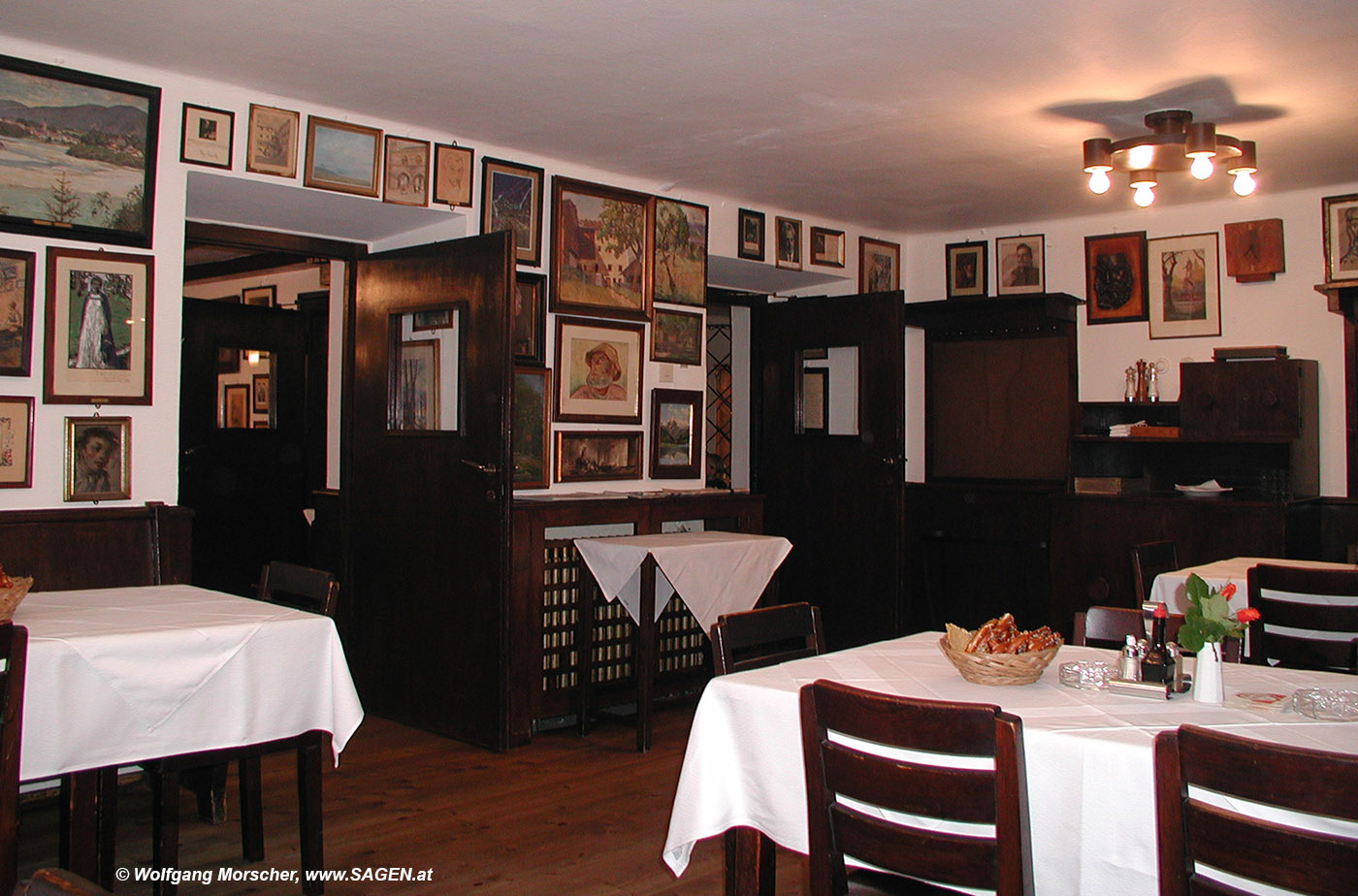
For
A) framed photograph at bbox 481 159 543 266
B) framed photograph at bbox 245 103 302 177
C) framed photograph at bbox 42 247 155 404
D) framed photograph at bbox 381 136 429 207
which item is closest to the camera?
framed photograph at bbox 42 247 155 404

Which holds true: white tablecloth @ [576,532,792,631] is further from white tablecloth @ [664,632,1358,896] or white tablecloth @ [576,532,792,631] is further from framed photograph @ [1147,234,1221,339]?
framed photograph @ [1147,234,1221,339]

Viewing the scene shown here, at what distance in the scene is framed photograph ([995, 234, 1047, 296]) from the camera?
275 inches

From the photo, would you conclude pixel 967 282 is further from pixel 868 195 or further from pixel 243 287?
pixel 243 287

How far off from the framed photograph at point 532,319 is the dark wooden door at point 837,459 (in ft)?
6.68

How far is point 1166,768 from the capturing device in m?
1.60

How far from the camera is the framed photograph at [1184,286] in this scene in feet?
20.8

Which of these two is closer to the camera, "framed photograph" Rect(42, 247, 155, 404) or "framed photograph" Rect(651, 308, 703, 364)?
"framed photograph" Rect(42, 247, 155, 404)

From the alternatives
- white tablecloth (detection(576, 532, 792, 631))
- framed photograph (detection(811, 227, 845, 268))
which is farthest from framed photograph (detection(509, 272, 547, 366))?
framed photograph (detection(811, 227, 845, 268))

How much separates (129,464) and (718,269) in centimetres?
359

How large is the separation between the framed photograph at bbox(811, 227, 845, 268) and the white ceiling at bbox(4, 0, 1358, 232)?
1.16 meters

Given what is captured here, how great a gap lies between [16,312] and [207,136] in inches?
38.5

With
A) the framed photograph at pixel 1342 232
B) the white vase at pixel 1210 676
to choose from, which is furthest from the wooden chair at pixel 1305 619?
the framed photograph at pixel 1342 232

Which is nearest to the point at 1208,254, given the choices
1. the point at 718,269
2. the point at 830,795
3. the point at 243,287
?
the point at 718,269

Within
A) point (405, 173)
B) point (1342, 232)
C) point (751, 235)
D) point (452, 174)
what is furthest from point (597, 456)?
point (1342, 232)
